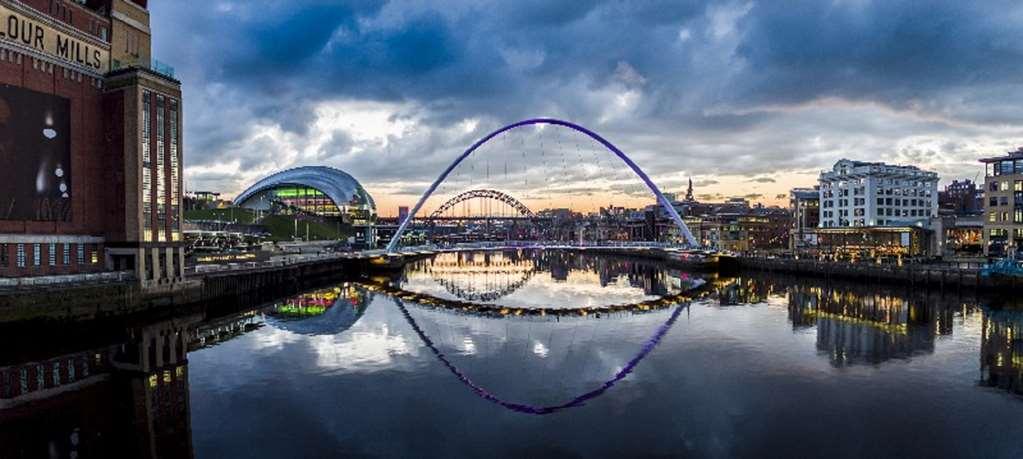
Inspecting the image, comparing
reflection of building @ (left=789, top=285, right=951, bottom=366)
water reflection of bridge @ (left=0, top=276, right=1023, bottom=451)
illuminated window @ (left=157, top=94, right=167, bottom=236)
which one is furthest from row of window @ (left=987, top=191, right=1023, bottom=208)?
illuminated window @ (left=157, top=94, right=167, bottom=236)

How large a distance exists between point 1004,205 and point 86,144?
287 ft

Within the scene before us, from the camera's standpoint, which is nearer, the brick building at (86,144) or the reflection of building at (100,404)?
the reflection of building at (100,404)

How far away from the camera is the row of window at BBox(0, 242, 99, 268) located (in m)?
35.7

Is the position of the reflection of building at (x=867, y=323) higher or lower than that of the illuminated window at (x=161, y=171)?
lower

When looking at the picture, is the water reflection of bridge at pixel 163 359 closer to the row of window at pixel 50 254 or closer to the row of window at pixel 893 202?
the row of window at pixel 50 254

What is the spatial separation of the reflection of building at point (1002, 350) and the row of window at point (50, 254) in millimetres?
49574

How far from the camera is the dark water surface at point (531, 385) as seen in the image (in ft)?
57.9

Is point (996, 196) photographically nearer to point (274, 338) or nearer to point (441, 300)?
point (441, 300)

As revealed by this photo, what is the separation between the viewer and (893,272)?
192ft

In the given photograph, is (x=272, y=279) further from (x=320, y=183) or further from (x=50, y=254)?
(x=320, y=183)

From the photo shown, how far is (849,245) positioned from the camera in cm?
9606

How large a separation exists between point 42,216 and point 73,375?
59.5 ft

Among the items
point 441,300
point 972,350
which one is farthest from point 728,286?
point 972,350

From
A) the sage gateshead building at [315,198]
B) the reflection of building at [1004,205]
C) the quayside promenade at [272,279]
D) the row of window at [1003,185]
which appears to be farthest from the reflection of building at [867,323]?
the sage gateshead building at [315,198]
